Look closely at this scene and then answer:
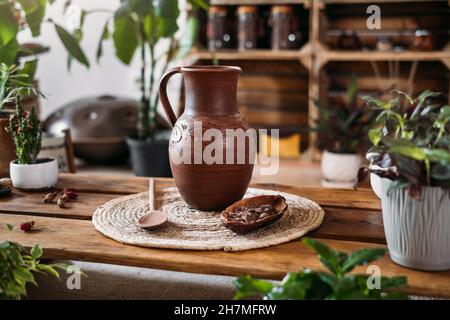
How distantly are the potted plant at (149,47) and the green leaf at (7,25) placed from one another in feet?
1.99

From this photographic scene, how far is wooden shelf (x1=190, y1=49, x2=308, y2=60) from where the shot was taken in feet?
10.4

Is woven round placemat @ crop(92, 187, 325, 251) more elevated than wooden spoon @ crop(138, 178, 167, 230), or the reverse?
wooden spoon @ crop(138, 178, 167, 230)

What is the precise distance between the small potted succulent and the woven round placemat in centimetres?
26

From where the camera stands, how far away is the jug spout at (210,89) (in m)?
1.30

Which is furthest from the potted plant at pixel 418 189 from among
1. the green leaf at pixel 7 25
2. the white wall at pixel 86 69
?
the white wall at pixel 86 69

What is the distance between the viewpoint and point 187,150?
1.30 meters

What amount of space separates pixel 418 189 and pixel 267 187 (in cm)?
69

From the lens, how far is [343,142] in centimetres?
284

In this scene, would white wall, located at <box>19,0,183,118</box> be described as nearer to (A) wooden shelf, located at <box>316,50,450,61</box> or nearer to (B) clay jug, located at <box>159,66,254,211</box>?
(A) wooden shelf, located at <box>316,50,450,61</box>

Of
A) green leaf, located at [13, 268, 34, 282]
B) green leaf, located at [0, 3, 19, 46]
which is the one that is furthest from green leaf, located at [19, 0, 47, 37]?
green leaf, located at [13, 268, 34, 282]

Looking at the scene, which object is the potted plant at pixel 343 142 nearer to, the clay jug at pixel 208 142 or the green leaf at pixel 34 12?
the green leaf at pixel 34 12

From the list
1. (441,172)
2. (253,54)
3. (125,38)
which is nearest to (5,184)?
(441,172)

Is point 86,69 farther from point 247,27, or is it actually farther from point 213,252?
point 213,252
